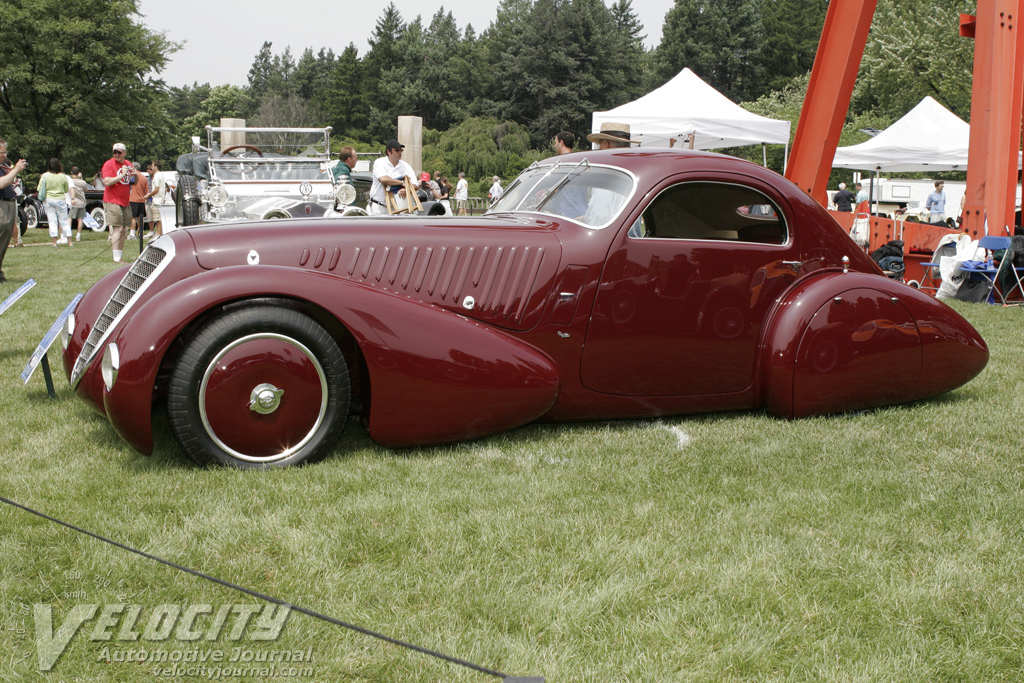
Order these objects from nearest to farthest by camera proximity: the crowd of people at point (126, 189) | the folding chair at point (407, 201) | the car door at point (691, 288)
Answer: the car door at point (691, 288)
the crowd of people at point (126, 189)
the folding chair at point (407, 201)

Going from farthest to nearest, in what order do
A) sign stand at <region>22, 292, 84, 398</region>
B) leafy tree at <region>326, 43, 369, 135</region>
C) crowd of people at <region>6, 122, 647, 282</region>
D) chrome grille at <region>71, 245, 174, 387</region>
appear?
leafy tree at <region>326, 43, 369, 135</region> → crowd of people at <region>6, 122, 647, 282</region> → sign stand at <region>22, 292, 84, 398</region> → chrome grille at <region>71, 245, 174, 387</region>

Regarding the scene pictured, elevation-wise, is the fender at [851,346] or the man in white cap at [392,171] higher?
the man in white cap at [392,171]

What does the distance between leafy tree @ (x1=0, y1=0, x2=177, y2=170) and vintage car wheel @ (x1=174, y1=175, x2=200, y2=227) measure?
26.2 m

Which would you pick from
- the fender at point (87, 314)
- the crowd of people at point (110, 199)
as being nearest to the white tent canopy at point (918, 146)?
the crowd of people at point (110, 199)

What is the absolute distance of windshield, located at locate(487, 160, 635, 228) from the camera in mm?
4305

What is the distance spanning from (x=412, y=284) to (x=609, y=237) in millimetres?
1039

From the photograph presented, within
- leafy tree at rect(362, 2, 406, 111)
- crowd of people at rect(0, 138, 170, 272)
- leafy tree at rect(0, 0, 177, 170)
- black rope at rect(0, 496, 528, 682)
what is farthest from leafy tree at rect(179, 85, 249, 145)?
black rope at rect(0, 496, 528, 682)

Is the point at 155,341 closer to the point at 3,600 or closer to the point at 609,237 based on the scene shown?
the point at 3,600

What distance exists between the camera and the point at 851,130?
40.2m

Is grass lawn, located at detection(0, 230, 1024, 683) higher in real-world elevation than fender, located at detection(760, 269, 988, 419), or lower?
lower

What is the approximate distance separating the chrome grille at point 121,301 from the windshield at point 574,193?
6.46 ft

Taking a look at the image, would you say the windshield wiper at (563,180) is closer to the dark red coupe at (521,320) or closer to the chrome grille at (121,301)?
the dark red coupe at (521,320)

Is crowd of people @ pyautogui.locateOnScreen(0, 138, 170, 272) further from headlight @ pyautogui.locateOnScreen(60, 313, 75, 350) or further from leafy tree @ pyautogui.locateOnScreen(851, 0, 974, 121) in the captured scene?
leafy tree @ pyautogui.locateOnScreen(851, 0, 974, 121)

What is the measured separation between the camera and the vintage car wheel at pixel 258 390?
11.5 ft
